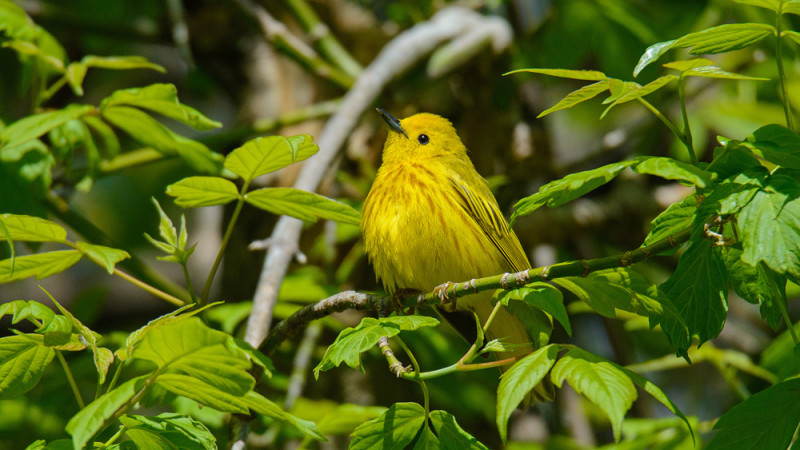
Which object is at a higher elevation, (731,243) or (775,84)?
(731,243)

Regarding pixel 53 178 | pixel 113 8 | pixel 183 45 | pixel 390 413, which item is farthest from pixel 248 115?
pixel 390 413

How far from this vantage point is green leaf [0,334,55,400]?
4.92 feet

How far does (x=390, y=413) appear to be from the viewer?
1565 millimetres

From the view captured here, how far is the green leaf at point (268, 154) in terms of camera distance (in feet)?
5.44

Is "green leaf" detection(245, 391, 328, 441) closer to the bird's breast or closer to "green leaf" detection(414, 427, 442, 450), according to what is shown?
"green leaf" detection(414, 427, 442, 450)

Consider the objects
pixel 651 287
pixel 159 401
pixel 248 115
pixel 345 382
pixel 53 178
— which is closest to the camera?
pixel 651 287

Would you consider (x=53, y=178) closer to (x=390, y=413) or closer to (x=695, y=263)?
(x=390, y=413)

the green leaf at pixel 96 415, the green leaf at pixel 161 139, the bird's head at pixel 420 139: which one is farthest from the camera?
the bird's head at pixel 420 139

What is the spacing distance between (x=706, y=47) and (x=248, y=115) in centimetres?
349

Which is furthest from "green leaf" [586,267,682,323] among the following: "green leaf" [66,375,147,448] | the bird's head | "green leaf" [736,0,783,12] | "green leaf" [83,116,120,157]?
the bird's head

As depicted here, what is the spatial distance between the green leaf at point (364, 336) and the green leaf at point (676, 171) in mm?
521

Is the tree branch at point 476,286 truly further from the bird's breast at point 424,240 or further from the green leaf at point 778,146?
the bird's breast at point 424,240

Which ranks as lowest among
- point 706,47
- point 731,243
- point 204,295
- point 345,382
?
point 345,382

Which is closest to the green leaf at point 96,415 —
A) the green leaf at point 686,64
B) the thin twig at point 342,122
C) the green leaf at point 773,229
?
the thin twig at point 342,122
